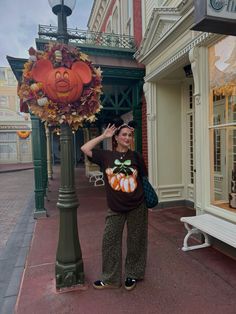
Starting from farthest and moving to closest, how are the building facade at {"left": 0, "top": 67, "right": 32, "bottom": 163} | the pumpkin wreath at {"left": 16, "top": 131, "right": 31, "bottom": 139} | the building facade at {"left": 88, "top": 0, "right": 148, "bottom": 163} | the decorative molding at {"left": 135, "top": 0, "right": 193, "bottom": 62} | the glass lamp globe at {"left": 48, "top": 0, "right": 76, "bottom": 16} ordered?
the building facade at {"left": 0, "top": 67, "right": 32, "bottom": 163} < the pumpkin wreath at {"left": 16, "top": 131, "right": 31, "bottom": 139} < the building facade at {"left": 88, "top": 0, "right": 148, "bottom": 163} < the decorative molding at {"left": 135, "top": 0, "right": 193, "bottom": 62} < the glass lamp globe at {"left": 48, "top": 0, "right": 76, "bottom": 16}

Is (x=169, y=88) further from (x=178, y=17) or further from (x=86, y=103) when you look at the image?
(x=86, y=103)

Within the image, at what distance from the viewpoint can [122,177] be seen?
9.34 ft

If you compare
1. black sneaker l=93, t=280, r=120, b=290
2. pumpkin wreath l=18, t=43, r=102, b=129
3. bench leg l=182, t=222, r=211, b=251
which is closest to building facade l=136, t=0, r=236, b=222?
bench leg l=182, t=222, r=211, b=251

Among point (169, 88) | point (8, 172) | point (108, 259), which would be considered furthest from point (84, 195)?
point (8, 172)

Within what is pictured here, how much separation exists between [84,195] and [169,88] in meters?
4.67

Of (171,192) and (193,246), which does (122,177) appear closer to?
(193,246)

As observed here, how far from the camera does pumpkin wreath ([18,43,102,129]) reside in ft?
9.15

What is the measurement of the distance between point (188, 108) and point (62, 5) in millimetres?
4124

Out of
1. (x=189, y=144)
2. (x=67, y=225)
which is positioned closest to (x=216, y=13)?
(x=67, y=225)

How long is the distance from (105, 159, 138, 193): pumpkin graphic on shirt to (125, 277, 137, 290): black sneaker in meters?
1.06

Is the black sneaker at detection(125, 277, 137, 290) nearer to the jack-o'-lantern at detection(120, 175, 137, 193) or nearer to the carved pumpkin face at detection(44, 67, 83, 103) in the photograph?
the jack-o'-lantern at detection(120, 175, 137, 193)

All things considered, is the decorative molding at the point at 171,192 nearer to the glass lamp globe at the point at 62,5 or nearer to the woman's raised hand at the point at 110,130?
the woman's raised hand at the point at 110,130

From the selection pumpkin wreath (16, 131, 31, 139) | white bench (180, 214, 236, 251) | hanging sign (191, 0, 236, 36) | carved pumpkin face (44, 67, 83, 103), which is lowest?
white bench (180, 214, 236, 251)

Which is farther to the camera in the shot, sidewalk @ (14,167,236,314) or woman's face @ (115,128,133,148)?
woman's face @ (115,128,133,148)
